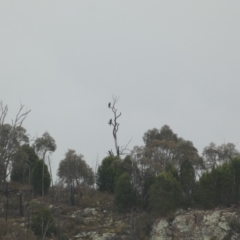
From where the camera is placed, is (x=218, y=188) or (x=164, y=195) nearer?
(x=164, y=195)

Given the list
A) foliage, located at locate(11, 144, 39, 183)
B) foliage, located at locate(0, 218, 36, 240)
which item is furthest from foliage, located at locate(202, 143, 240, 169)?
foliage, located at locate(0, 218, 36, 240)

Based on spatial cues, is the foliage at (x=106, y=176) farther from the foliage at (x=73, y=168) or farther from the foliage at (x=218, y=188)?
the foliage at (x=218, y=188)

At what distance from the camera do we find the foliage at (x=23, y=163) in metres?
41.1

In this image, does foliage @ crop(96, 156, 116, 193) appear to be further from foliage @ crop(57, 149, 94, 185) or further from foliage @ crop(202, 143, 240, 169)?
foliage @ crop(202, 143, 240, 169)

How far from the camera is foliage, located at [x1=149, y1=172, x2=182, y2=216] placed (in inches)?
1373

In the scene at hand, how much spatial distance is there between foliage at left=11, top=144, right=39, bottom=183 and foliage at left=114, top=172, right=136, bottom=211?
8416 mm

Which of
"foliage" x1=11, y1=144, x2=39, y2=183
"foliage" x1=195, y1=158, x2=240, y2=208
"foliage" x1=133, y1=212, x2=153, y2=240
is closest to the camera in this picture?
"foliage" x1=133, y1=212, x2=153, y2=240

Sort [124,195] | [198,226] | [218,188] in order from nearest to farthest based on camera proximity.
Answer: [198,226] < [218,188] < [124,195]

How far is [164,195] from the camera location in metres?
35.2

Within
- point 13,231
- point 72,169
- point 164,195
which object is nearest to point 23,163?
point 72,169

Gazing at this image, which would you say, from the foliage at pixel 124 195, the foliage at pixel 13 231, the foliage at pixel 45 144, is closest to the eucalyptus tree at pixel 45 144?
the foliage at pixel 45 144

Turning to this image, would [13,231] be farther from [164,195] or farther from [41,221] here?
[164,195]

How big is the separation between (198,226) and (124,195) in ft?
25.2

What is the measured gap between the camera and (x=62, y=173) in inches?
1753
